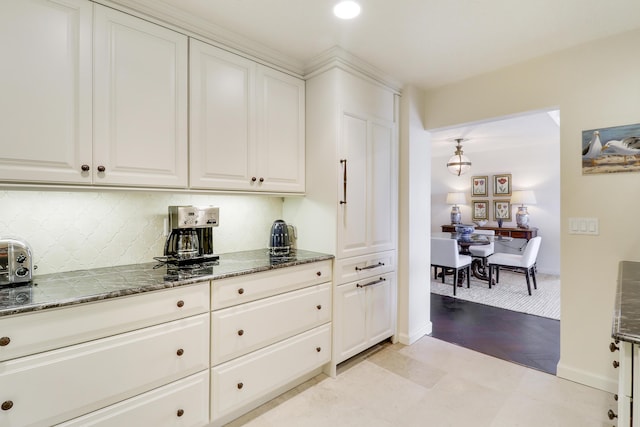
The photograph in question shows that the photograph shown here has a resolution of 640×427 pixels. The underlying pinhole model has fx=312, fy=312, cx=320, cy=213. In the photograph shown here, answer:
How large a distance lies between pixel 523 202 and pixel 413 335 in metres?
4.29

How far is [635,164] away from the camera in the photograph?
6.68 ft

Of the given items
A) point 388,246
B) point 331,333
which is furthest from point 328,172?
point 331,333

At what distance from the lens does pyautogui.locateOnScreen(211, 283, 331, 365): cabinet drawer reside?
1747 millimetres

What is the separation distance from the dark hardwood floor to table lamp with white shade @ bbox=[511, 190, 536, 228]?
109 inches

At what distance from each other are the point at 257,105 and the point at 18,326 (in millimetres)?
1720

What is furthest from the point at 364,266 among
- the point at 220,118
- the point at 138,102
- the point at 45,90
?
the point at 45,90

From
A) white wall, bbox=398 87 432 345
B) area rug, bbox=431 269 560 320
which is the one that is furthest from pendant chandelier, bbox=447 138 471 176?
white wall, bbox=398 87 432 345

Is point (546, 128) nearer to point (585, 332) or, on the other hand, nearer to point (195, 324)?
point (585, 332)

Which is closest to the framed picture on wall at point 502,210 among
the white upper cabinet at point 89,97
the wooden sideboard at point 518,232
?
the wooden sideboard at point 518,232

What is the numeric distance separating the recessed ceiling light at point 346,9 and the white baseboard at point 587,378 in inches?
112

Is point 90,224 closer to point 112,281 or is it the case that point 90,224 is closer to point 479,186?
point 112,281

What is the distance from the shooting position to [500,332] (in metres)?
3.15

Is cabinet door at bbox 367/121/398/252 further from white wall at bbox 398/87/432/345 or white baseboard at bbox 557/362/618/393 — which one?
white baseboard at bbox 557/362/618/393

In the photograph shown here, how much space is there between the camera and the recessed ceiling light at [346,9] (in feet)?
5.77
